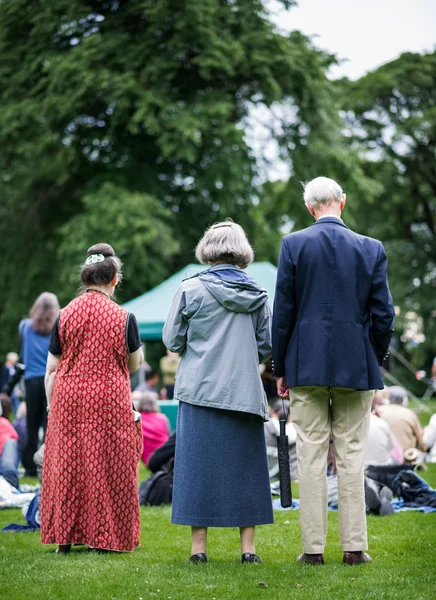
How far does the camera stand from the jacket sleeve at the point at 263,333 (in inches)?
195

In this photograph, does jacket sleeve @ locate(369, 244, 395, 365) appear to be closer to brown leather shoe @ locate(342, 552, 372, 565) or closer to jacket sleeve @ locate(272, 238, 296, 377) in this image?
jacket sleeve @ locate(272, 238, 296, 377)

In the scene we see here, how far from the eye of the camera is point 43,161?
69.3 feet

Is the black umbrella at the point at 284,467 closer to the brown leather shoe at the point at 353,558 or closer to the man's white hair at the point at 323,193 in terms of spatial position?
the brown leather shoe at the point at 353,558

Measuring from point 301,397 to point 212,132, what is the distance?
1581 cm

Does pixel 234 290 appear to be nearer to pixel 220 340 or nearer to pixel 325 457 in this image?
pixel 220 340

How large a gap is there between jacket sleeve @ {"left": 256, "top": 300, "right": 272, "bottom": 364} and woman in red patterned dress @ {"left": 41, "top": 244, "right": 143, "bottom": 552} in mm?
824

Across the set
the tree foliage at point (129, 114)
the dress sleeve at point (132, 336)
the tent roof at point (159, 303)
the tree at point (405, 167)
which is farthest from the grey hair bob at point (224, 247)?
the tree at point (405, 167)

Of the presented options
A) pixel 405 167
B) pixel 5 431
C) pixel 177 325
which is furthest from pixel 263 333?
pixel 405 167

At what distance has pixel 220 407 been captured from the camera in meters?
4.76

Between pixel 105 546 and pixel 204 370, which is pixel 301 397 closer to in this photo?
pixel 204 370

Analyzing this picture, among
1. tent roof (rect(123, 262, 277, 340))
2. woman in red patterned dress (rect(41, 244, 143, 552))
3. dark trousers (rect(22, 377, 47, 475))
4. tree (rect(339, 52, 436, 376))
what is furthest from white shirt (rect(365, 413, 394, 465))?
tree (rect(339, 52, 436, 376))

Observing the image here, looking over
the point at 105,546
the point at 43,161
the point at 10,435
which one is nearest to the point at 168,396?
the point at 10,435

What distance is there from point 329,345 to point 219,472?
91cm

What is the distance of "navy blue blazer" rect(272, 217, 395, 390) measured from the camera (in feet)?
15.1
